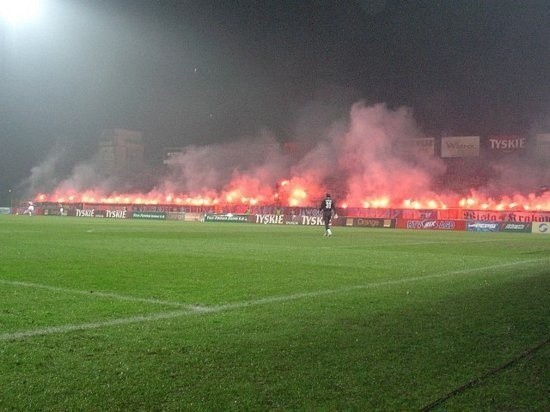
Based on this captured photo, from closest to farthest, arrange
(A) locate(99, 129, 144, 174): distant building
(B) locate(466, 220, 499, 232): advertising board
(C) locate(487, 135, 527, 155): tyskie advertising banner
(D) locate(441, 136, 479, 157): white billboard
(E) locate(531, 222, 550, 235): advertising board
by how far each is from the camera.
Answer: (E) locate(531, 222, 550, 235): advertising board < (B) locate(466, 220, 499, 232): advertising board < (C) locate(487, 135, 527, 155): tyskie advertising banner < (D) locate(441, 136, 479, 157): white billboard < (A) locate(99, 129, 144, 174): distant building

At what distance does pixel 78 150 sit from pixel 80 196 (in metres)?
8.19

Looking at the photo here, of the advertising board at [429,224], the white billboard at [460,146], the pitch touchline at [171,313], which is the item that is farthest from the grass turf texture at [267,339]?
the white billboard at [460,146]

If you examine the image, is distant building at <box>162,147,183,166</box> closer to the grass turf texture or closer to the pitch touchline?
the grass turf texture

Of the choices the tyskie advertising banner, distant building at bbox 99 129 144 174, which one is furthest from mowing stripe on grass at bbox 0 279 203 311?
distant building at bbox 99 129 144 174

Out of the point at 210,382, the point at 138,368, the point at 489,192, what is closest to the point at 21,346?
the point at 138,368

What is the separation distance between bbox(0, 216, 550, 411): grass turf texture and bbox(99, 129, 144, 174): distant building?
269ft

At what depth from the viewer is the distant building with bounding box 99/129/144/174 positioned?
88312 mm

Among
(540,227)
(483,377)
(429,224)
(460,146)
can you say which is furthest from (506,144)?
(483,377)

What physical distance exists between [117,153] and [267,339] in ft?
289

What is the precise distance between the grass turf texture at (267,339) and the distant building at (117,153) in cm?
8185

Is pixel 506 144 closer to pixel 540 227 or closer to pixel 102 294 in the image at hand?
pixel 540 227

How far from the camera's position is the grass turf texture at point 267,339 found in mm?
3391

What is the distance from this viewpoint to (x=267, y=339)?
187 inches

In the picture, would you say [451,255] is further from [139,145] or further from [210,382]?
[139,145]
